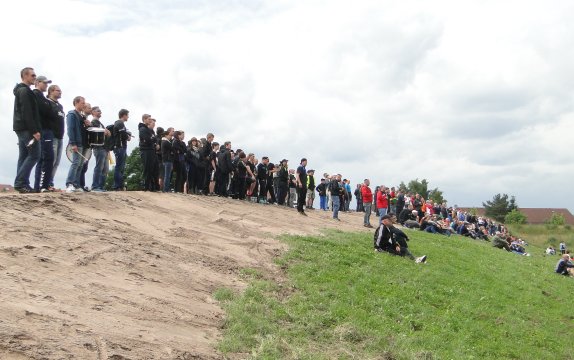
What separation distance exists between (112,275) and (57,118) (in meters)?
4.80

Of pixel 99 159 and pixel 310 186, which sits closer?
pixel 99 159

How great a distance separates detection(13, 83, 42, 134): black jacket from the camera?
11328mm

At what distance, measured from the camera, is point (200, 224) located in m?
15.4

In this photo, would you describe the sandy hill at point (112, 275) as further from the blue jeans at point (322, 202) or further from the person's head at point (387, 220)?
the blue jeans at point (322, 202)

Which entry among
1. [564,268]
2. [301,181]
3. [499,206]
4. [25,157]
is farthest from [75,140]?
[499,206]

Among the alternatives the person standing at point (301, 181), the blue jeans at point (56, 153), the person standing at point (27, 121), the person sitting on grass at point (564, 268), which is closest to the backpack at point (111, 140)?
the blue jeans at point (56, 153)

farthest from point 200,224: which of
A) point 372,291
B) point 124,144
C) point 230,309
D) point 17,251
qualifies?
point 17,251

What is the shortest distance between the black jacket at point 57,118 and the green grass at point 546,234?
55.3 m

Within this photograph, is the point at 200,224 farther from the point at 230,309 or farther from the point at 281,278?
the point at 230,309

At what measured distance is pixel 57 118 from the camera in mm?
12430

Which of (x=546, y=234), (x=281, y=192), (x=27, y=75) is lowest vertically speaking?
(x=546, y=234)

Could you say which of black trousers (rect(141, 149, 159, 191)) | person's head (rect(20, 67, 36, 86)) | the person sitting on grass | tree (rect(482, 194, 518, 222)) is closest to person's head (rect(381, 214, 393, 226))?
black trousers (rect(141, 149, 159, 191))

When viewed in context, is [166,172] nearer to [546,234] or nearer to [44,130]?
[44,130]

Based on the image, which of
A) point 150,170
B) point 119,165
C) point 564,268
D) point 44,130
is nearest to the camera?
point 44,130
